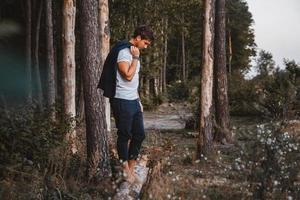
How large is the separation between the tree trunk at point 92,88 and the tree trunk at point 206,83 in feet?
15.1

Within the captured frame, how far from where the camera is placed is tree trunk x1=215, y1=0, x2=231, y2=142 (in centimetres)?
1552

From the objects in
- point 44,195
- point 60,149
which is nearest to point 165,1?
point 60,149

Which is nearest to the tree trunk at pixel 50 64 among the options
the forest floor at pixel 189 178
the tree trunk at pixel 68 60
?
the tree trunk at pixel 68 60

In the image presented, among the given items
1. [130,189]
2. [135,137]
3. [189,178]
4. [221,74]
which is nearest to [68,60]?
[221,74]

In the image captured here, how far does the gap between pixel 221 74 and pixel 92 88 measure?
789 centimetres

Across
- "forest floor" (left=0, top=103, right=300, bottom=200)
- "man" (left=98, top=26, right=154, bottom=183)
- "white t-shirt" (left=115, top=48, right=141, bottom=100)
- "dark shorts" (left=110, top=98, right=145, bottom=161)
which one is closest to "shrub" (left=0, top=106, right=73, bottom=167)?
"forest floor" (left=0, top=103, right=300, bottom=200)

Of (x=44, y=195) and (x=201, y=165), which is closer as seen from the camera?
(x=44, y=195)

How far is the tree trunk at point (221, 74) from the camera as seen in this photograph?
50.9 feet

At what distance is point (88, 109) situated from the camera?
869cm

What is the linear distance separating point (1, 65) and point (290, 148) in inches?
907

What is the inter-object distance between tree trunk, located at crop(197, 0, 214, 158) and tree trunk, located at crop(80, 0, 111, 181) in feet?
15.1

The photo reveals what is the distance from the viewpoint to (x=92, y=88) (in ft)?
28.5

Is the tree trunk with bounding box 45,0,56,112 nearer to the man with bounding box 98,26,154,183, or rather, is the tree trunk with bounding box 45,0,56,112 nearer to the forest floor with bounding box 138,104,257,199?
the forest floor with bounding box 138,104,257,199

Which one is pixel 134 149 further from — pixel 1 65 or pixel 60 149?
pixel 1 65
